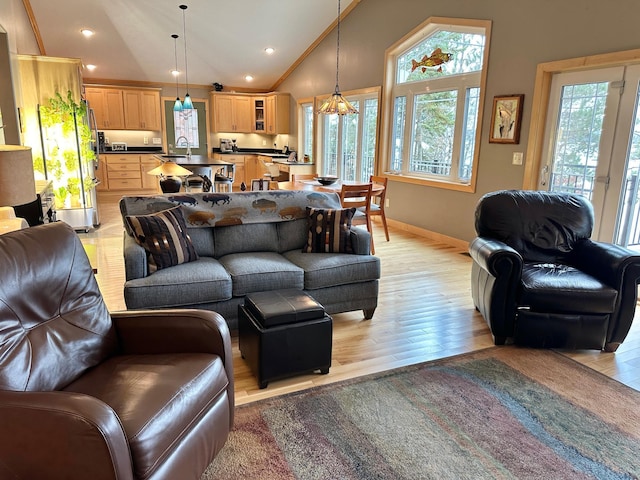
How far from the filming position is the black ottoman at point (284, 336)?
2371 mm

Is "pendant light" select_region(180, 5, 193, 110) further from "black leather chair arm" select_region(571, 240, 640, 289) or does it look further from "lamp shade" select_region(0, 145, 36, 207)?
"black leather chair arm" select_region(571, 240, 640, 289)

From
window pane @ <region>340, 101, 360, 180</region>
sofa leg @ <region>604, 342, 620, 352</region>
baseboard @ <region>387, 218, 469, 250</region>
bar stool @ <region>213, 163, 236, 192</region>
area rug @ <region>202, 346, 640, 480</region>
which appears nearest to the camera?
area rug @ <region>202, 346, 640, 480</region>

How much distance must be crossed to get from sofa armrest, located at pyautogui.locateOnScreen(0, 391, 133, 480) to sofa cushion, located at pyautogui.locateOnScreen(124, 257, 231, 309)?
1.40m

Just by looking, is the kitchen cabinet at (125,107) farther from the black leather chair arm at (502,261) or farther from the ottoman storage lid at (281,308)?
the black leather chair arm at (502,261)

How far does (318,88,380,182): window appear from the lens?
285 inches

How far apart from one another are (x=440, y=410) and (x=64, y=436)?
171cm

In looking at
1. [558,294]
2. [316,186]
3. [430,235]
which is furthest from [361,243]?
[430,235]

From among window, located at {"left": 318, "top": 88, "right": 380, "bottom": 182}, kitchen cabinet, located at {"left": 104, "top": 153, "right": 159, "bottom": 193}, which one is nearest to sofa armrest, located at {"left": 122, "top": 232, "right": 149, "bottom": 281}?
window, located at {"left": 318, "top": 88, "right": 380, "bottom": 182}

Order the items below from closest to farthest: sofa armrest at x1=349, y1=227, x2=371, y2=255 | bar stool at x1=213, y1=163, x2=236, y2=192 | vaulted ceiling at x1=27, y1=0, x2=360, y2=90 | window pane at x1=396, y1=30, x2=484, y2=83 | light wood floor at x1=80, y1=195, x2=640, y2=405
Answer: light wood floor at x1=80, y1=195, x2=640, y2=405
sofa armrest at x1=349, y1=227, x2=371, y2=255
window pane at x1=396, y1=30, x2=484, y2=83
bar stool at x1=213, y1=163, x2=236, y2=192
vaulted ceiling at x1=27, y1=0, x2=360, y2=90

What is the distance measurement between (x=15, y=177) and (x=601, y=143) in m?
4.35

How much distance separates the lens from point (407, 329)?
3.22m

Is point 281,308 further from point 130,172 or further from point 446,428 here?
point 130,172

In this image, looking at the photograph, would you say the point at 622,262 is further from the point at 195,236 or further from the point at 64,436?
the point at 64,436

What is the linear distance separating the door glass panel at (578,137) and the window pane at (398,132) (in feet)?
8.18
